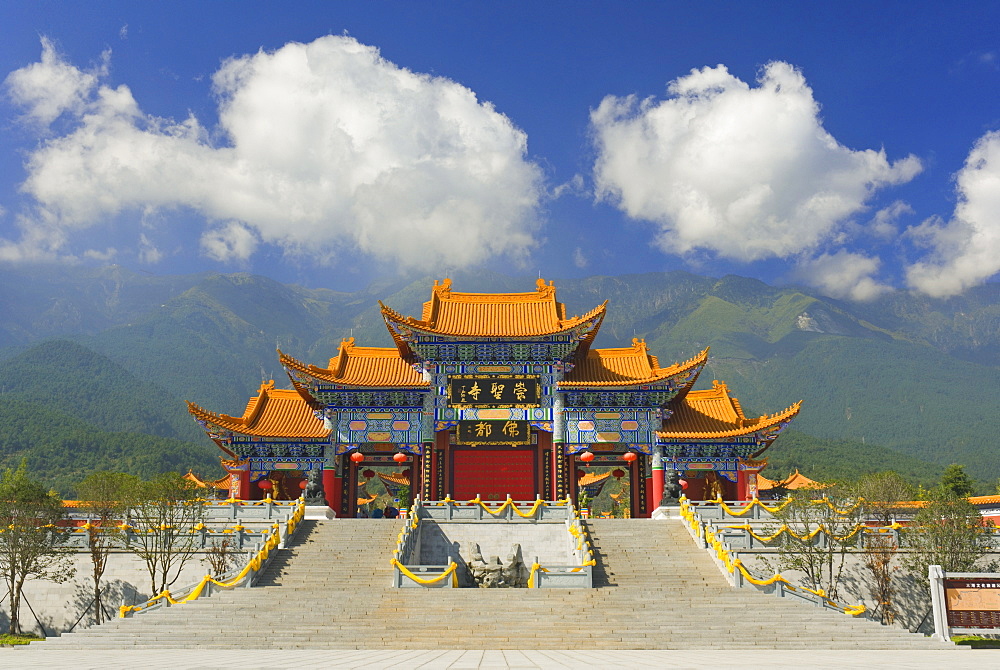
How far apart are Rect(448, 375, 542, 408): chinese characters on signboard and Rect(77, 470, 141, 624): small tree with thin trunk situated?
1152 cm

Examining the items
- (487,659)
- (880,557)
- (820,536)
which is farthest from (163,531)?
(880,557)

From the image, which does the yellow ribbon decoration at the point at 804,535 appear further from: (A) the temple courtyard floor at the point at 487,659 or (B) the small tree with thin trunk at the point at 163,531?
(B) the small tree with thin trunk at the point at 163,531

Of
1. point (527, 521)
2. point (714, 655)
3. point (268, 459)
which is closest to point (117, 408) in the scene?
point (268, 459)

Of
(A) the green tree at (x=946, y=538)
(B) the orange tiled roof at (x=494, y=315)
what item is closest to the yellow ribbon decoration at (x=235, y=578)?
(B) the orange tiled roof at (x=494, y=315)

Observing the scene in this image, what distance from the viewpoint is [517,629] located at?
16781 mm

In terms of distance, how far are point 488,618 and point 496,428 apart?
44.1ft

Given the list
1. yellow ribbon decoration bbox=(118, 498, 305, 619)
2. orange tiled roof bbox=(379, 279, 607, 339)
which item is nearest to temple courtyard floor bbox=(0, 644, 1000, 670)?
yellow ribbon decoration bbox=(118, 498, 305, 619)

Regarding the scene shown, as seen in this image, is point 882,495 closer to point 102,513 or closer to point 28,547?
point 102,513

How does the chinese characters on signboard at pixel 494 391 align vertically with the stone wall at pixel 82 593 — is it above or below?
above

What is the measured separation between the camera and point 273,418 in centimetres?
3222

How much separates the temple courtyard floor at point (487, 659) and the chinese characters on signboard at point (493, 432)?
50.6ft

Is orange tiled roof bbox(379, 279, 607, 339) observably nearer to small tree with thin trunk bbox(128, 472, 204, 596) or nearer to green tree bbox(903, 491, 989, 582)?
small tree with thin trunk bbox(128, 472, 204, 596)

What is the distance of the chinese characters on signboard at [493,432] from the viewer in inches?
1206

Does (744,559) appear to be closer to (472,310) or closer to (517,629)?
(517,629)
